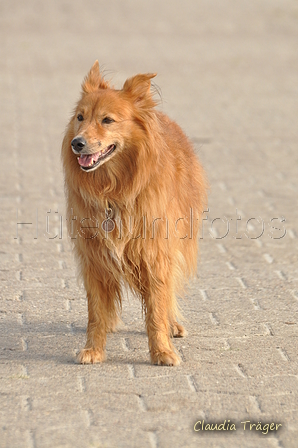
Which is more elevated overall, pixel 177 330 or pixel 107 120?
pixel 107 120

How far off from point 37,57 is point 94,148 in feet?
51.0

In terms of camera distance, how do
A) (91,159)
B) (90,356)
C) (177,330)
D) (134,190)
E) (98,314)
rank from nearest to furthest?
(91,159), (134,190), (90,356), (98,314), (177,330)

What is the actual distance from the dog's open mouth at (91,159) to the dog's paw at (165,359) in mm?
1456

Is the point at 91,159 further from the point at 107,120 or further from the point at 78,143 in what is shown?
the point at 107,120

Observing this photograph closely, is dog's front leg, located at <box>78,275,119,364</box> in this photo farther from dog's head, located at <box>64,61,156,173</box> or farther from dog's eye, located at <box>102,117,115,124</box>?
dog's eye, located at <box>102,117,115,124</box>

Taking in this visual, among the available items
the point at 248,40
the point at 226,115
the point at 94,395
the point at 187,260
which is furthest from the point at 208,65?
the point at 94,395

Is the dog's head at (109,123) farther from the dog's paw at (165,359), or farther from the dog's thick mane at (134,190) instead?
the dog's paw at (165,359)

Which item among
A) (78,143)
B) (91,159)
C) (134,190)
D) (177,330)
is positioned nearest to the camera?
(78,143)

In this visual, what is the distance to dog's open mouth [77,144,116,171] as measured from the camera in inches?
180

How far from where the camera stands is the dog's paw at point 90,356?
482 centimetres

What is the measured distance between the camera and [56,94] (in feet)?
Answer: 51.2

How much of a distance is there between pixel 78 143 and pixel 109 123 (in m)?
0.32

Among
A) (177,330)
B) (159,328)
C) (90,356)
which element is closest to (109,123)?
(159,328)

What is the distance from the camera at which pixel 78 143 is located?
4.49 meters
